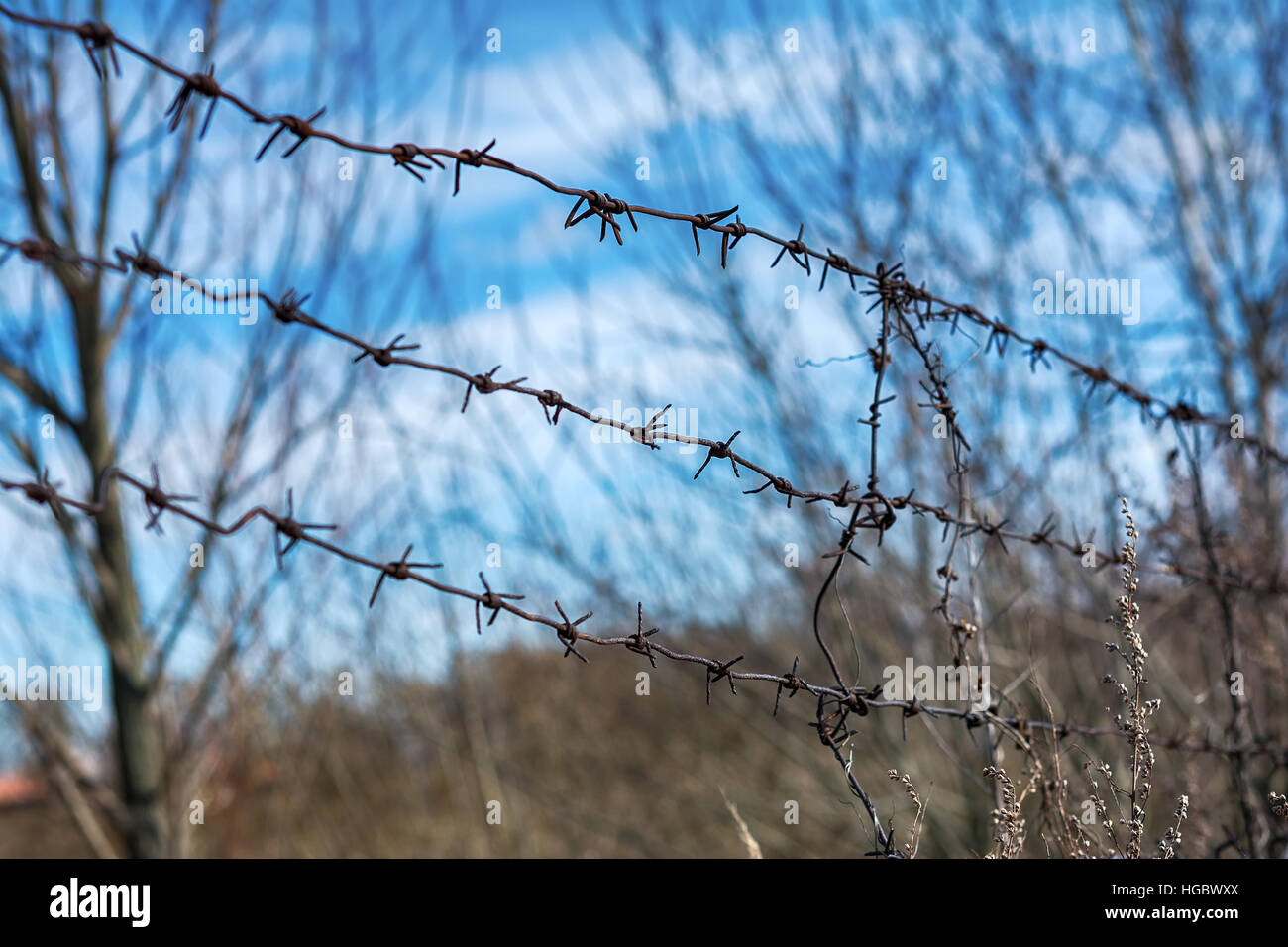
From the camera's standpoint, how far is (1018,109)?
6.62 metres

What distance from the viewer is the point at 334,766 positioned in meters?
8.70

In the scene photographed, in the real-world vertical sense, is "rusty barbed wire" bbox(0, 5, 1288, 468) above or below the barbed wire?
above

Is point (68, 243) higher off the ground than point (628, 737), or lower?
higher

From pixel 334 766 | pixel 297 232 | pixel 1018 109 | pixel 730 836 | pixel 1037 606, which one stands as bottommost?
pixel 730 836

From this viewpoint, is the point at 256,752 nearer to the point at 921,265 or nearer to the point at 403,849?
the point at 921,265

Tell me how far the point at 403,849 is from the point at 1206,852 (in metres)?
9.17

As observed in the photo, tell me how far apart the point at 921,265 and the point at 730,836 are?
21.5ft

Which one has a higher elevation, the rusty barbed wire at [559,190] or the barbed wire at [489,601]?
the rusty barbed wire at [559,190]

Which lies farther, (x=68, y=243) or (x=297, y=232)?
(x=297, y=232)
